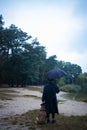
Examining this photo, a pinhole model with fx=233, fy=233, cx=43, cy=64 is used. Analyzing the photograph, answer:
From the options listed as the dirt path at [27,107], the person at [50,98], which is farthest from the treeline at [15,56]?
the person at [50,98]

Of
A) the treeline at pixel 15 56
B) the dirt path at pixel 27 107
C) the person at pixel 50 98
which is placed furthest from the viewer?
the treeline at pixel 15 56

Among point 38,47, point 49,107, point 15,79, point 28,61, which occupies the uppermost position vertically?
point 38,47

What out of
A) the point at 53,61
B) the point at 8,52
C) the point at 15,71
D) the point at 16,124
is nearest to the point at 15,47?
the point at 8,52

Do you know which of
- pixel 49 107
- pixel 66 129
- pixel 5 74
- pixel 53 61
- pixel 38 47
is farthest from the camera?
pixel 53 61

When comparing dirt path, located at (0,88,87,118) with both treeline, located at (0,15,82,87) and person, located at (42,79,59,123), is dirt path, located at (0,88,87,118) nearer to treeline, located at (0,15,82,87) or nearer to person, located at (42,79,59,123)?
person, located at (42,79,59,123)

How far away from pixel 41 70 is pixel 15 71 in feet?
95.7

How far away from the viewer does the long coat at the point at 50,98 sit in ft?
30.6

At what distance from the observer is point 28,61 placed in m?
60.4

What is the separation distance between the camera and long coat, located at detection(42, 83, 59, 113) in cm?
931

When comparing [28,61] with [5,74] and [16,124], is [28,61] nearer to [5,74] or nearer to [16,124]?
[5,74]

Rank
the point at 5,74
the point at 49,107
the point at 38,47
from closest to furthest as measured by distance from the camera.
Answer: the point at 49,107 → the point at 5,74 → the point at 38,47

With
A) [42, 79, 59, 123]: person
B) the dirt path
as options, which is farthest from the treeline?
[42, 79, 59, 123]: person

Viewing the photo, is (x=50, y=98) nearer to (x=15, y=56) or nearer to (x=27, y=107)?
(x=27, y=107)

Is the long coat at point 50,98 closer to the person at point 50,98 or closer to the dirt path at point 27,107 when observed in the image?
the person at point 50,98
